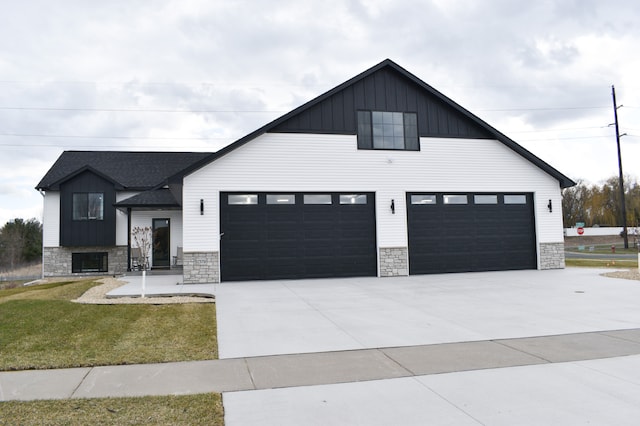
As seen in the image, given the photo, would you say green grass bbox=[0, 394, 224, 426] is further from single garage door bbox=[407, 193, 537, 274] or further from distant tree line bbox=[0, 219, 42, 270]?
distant tree line bbox=[0, 219, 42, 270]

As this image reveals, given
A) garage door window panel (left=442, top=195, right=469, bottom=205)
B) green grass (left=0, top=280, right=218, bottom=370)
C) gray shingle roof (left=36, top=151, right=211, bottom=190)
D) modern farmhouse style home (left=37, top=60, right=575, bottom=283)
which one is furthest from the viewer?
gray shingle roof (left=36, top=151, right=211, bottom=190)

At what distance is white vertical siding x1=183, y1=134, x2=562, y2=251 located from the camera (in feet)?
44.6

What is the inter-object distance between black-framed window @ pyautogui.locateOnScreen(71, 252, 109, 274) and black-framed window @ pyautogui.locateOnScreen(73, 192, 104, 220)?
1780mm

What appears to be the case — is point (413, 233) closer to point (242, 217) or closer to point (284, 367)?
point (242, 217)

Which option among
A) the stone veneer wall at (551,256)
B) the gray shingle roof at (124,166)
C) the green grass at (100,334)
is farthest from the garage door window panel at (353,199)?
the gray shingle roof at (124,166)

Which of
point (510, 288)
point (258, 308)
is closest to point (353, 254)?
point (510, 288)

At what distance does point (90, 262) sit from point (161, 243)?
3.84 m

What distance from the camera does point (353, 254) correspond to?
48.3ft

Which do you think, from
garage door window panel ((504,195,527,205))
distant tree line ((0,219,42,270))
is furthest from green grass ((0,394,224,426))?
distant tree line ((0,219,42,270))

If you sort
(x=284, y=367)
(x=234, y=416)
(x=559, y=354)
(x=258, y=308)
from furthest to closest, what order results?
1. (x=258, y=308)
2. (x=559, y=354)
3. (x=284, y=367)
4. (x=234, y=416)

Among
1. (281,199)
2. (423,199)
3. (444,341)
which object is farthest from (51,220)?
(444,341)

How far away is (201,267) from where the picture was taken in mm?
13461

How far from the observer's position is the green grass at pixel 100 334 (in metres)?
5.39

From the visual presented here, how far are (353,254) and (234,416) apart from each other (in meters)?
11.3
